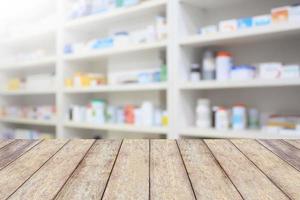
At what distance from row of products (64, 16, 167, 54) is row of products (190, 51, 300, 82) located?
0.38 metres

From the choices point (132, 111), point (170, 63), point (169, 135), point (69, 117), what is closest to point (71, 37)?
point (69, 117)

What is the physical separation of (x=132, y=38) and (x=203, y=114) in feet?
2.95

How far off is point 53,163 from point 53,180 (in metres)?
0.19

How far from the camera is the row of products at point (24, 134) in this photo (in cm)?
354

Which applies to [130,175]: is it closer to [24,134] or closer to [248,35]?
[248,35]

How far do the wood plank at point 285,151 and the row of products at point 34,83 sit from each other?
8.61 feet


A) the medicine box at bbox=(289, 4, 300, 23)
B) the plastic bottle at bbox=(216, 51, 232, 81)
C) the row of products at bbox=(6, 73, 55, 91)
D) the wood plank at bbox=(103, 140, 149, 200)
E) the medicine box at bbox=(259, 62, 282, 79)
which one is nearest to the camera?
the wood plank at bbox=(103, 140, 149, 200)

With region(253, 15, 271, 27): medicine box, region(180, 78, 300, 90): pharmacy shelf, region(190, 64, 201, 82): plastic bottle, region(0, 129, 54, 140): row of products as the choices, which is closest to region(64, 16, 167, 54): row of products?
region(190, 64, 201, 82): plastic bottle

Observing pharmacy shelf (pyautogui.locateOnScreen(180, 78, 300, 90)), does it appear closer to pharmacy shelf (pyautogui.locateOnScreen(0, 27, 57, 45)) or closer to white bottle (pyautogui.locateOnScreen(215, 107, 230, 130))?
white bottle (pyautogui.locateOnScreen(215, 107, 230, 130))

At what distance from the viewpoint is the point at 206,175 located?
93cm

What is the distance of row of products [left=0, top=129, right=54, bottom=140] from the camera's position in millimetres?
3539

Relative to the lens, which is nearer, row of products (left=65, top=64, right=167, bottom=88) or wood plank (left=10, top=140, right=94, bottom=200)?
wood plank (left=10, top=140, right=94, bottom=200)

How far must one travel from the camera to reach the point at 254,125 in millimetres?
2197

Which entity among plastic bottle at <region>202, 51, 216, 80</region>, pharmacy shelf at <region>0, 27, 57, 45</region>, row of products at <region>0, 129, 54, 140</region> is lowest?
row of products at <region>0, 129, 54, 140</region>
